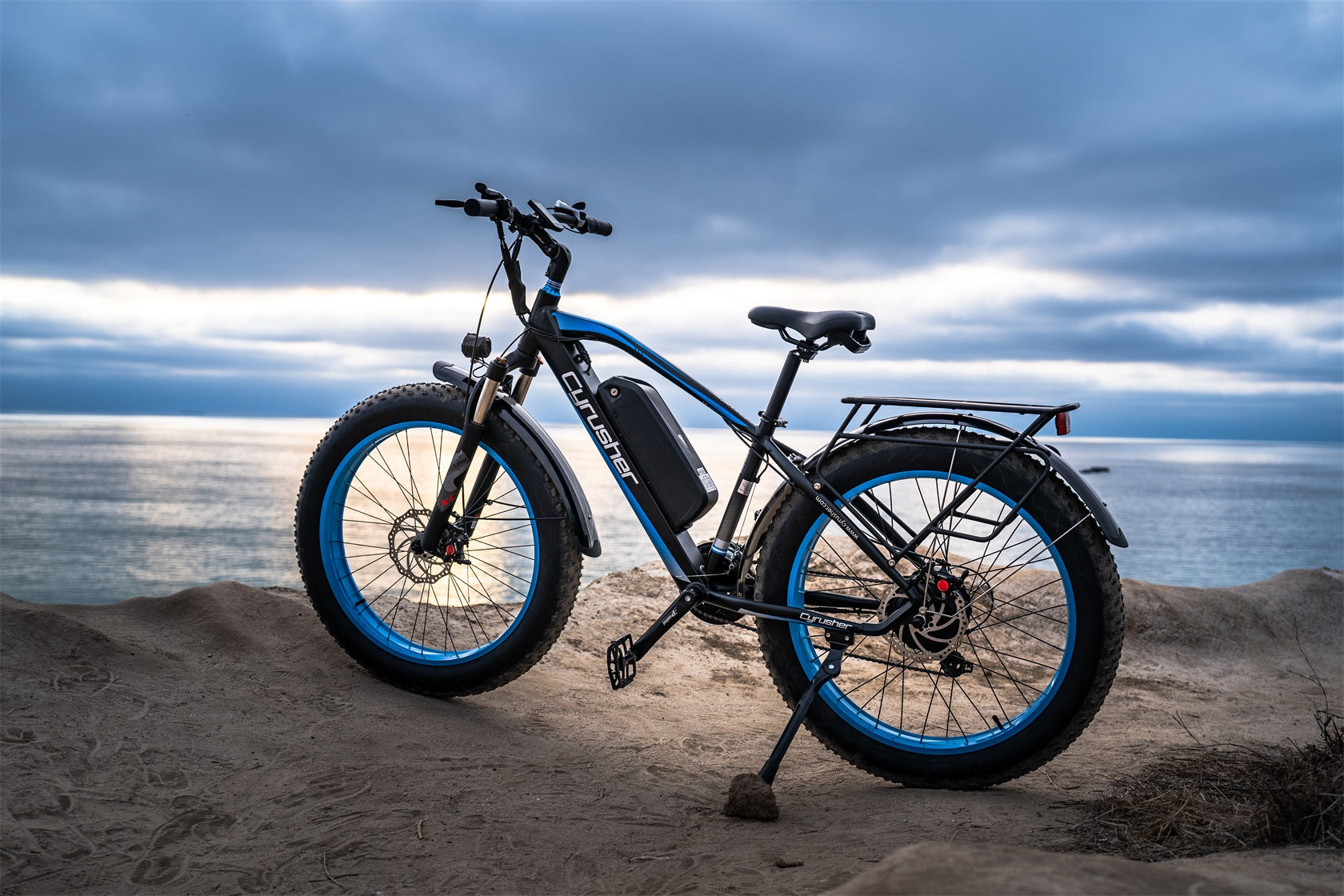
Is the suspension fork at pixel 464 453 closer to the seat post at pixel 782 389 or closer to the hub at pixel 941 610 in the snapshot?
the seat post at pixel 782 389

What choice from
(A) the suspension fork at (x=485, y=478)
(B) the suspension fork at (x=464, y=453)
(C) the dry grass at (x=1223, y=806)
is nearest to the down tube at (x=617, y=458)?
(A) the suspension fork at (x=485, y=478)

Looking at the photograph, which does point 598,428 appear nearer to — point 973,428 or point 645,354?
point 645,354

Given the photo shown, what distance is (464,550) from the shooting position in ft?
13.1

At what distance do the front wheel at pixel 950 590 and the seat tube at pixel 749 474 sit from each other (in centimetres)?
18

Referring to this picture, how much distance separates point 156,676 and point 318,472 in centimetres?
108

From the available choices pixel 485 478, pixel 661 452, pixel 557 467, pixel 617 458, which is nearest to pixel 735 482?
pixel 661 452

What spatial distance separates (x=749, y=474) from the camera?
347 cm

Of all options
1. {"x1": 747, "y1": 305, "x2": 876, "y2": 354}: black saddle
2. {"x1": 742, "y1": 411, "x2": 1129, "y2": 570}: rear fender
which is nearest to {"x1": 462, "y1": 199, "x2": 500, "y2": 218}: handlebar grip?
{"x1": 747, "y1": 305, "x2": 876, "y2": 354}: black saddle

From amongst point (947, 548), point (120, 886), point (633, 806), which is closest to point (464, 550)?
point (633, 806)

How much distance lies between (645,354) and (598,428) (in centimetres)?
40

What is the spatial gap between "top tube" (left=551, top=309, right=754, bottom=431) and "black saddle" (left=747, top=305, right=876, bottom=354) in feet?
1.13

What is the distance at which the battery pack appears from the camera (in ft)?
11.9

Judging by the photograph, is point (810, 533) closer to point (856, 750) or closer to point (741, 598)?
point (741, 598)

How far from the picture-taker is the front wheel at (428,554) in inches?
149
